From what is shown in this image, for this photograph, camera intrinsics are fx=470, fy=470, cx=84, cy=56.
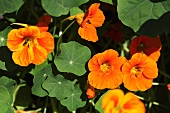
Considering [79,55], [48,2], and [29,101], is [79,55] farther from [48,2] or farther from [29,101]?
[29,101]

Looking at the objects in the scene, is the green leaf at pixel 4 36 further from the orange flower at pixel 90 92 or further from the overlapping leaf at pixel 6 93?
the orange flower at pixel 90 92

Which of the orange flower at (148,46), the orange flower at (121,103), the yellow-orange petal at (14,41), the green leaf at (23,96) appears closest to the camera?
the orange flower at (121,103)

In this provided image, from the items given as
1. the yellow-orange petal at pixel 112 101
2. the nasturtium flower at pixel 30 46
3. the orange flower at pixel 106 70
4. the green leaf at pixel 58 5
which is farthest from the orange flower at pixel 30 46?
the yellow-orange petal at pixel 112 101

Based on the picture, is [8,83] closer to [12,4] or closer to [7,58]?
[7,58]

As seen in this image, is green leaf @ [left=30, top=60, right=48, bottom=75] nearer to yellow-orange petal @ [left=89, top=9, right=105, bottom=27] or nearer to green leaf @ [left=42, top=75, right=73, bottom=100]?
green leaf @ [left=42, top=75, right=73, bottom=100]

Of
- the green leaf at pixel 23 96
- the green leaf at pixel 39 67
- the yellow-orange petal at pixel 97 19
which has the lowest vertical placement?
the green leaf at pixel 23 96

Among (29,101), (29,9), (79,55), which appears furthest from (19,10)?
(29,101)

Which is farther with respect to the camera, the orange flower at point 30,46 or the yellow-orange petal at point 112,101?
the orange flower at point 30,46
